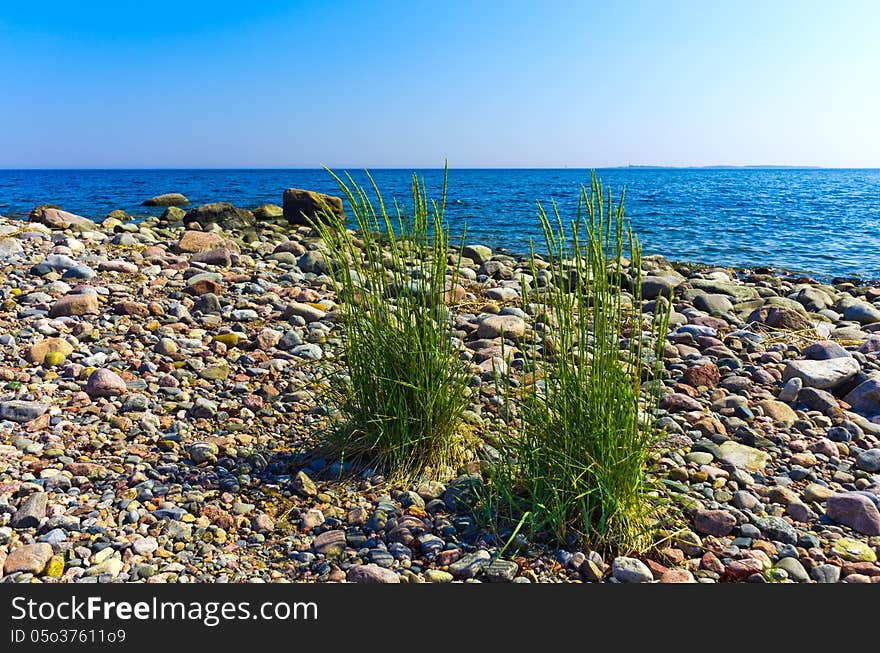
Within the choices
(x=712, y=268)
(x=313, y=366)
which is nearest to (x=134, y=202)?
(x=712, y=268)

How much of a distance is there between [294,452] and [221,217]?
49.1ft

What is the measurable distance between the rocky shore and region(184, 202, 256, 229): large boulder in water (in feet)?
32.2

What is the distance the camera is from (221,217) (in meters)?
17.6

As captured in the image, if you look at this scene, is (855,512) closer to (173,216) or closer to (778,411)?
(778,411)

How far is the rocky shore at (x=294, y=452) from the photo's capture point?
2934 mm

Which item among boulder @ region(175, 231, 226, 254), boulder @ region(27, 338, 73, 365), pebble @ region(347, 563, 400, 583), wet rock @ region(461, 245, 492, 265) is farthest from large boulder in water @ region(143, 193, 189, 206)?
pebble @ region(347, 563, 400, 583)

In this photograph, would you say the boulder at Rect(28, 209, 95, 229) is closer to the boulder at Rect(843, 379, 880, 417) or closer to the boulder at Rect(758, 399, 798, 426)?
the boulder at Rect(758, 399, 798, 426)

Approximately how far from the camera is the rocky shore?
2.93 m

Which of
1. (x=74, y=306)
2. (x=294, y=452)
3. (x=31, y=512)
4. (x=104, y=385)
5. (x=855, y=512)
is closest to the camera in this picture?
(x=31, y=512)

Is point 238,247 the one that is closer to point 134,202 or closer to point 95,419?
point 95,419

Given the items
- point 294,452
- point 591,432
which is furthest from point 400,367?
point 591,432

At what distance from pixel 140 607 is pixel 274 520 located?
2.84ft

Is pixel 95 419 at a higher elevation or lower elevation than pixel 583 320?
lower

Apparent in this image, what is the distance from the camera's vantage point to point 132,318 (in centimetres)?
612
